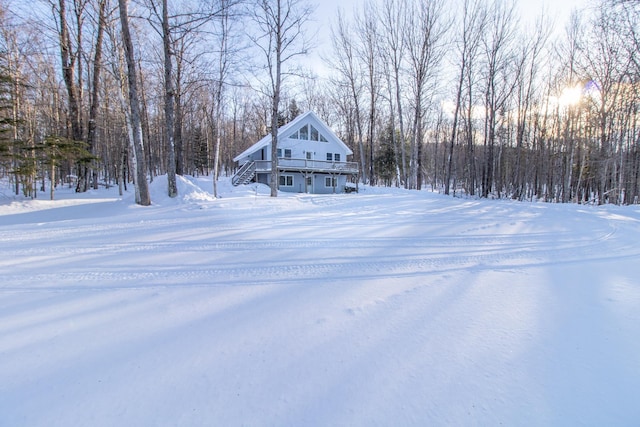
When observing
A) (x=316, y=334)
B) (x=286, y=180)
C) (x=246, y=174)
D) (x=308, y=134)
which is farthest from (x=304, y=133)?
(x=316, y=334)

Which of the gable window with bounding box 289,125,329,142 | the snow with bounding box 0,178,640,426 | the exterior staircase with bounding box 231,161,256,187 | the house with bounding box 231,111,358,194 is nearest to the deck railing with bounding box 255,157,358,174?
the house with bounding box 231,111,358,194

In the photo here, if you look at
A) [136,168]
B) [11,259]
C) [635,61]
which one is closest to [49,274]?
[11,259]

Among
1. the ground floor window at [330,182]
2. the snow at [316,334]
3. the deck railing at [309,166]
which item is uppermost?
the deck railing at [309,166]

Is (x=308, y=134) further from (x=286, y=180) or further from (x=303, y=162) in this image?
(x=286, y=180)

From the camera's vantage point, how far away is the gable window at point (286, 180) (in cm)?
2434

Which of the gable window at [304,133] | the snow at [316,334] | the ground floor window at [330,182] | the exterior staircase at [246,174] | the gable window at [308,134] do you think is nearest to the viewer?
the snow at [316,334]

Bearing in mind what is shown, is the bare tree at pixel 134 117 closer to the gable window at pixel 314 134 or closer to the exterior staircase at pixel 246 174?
the exterior staircase at pixel 246 174

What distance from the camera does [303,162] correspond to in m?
23.8

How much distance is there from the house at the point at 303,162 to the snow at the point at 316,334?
18.9m

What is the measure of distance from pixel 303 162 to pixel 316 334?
22149mm

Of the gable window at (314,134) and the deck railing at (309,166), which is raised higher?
the gable window at (314,134)

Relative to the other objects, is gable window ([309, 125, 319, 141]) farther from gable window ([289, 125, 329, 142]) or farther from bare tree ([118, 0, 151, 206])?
bare tree ([118, 0, 151, 206])

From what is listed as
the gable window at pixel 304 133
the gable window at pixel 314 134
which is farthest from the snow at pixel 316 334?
the gable window at pixel 314 134

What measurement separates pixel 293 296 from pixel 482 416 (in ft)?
6.14
